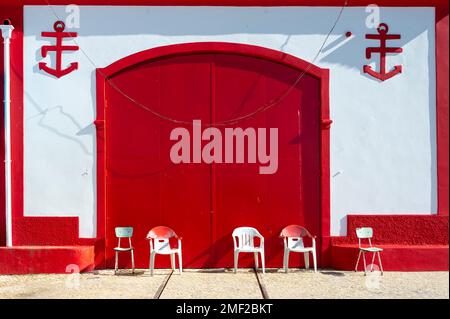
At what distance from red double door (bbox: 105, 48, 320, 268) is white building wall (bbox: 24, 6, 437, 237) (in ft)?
1.31

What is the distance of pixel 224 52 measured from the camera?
34.4 feet

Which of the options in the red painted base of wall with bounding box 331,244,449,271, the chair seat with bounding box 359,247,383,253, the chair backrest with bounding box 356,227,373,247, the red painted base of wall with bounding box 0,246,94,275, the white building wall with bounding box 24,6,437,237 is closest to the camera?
the chair seat with bounding box 359,247,383,253

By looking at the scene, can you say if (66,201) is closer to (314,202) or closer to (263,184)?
(263,184)

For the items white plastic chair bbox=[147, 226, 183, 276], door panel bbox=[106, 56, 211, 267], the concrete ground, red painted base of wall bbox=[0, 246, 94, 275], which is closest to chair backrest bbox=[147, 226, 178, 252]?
white plastic chair bbox=[147, 226, 183, 276]

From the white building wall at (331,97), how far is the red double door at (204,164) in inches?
15.7

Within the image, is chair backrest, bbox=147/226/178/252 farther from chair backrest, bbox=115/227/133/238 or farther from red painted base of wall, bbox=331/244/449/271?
red painted base of wall, bbox=331/244/449/271

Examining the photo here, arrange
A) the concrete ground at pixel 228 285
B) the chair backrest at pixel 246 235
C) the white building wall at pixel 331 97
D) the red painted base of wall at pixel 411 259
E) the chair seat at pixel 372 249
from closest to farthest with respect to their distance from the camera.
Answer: the concrete ground at pixel 228 285 < the chair seat at pixel 372 249 < the red painted base of wall at pixel 411 259 < the chair backrest at pixel 246 235 < the white building wall at pixel 331 97

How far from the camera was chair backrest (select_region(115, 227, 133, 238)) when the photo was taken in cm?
1008

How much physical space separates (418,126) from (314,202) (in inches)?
92.4

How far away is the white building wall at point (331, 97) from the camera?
33.9 feet

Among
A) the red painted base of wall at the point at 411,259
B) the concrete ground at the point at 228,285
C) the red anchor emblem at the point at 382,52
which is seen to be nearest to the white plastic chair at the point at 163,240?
the concrete ground at the point at 228,285

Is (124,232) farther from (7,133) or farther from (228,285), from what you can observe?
(7,133)

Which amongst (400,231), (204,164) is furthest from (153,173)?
(400,231)

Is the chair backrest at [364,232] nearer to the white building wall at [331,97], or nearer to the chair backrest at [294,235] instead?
the white building wall at [331,97]
